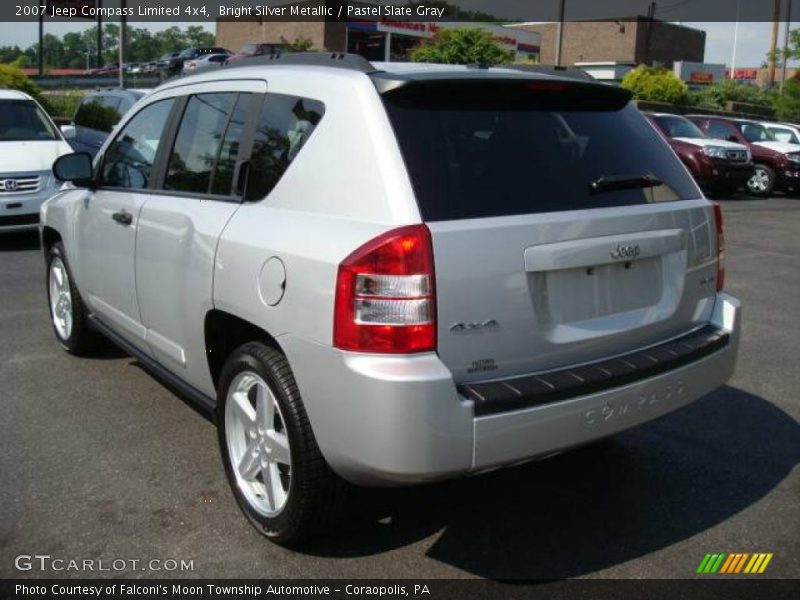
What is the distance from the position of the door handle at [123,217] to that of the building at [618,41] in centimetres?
6597

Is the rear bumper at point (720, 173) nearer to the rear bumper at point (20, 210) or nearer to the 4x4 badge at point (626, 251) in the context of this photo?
the rear bumper at point (20, 210)

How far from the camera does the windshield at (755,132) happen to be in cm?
2136

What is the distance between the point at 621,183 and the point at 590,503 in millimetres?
1411

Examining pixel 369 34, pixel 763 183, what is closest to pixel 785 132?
pixel 763 183

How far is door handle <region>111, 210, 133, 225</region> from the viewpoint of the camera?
14.5 feet

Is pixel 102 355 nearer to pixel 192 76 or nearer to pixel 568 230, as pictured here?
pixel 192 76

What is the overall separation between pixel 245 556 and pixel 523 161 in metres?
1.84

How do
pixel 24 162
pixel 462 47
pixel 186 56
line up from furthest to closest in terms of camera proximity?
1. pixel 186 56
2. pixel 462 47
3. pixel 24 162

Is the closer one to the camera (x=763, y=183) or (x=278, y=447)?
(x=278, y=447)

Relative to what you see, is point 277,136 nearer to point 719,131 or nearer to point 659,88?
point 719,131

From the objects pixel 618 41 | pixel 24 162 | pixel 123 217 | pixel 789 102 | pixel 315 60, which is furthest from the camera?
pixel 618 41

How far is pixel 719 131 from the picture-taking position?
69.1 feet

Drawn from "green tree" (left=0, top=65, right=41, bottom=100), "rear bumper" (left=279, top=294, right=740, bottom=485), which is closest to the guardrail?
"green tree" (left=0, top=65, right=41, bottom=100)

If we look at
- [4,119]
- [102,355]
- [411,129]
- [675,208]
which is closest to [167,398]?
[102,355]
